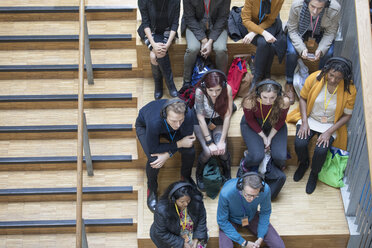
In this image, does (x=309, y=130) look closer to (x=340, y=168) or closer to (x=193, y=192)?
(x=340, y=168)

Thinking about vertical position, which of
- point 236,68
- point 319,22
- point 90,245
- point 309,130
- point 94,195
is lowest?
point 90,245

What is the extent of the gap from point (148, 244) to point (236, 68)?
1.78m

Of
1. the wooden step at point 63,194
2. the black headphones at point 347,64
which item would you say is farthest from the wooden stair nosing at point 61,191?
the black headphones at point 347,64

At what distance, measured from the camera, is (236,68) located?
5.30 metres

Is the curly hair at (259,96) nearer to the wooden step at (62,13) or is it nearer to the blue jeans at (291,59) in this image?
the blue jeans at (291,59)

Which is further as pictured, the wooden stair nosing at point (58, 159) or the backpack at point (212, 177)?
the wooden stair nosing at point (58, 159)

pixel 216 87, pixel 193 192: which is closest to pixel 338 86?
pixel 216 87

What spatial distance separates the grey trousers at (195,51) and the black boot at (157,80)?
0.24m

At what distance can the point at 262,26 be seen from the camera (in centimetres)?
513

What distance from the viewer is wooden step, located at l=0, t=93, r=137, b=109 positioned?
5.32 meters

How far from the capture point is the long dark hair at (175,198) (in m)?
4.21

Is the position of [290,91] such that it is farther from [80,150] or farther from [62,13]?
[62,13]

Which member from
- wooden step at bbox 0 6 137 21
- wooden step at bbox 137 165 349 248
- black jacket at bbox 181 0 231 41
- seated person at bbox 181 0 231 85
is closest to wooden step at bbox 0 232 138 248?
wooden step at bbox 137 165 349 248

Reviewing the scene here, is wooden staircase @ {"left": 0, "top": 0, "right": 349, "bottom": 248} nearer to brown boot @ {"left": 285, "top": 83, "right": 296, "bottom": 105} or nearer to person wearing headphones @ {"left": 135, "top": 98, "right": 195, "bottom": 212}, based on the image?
brown boot @ {"left": 285, "top": 83, "right": 296, "bottom": 105}
